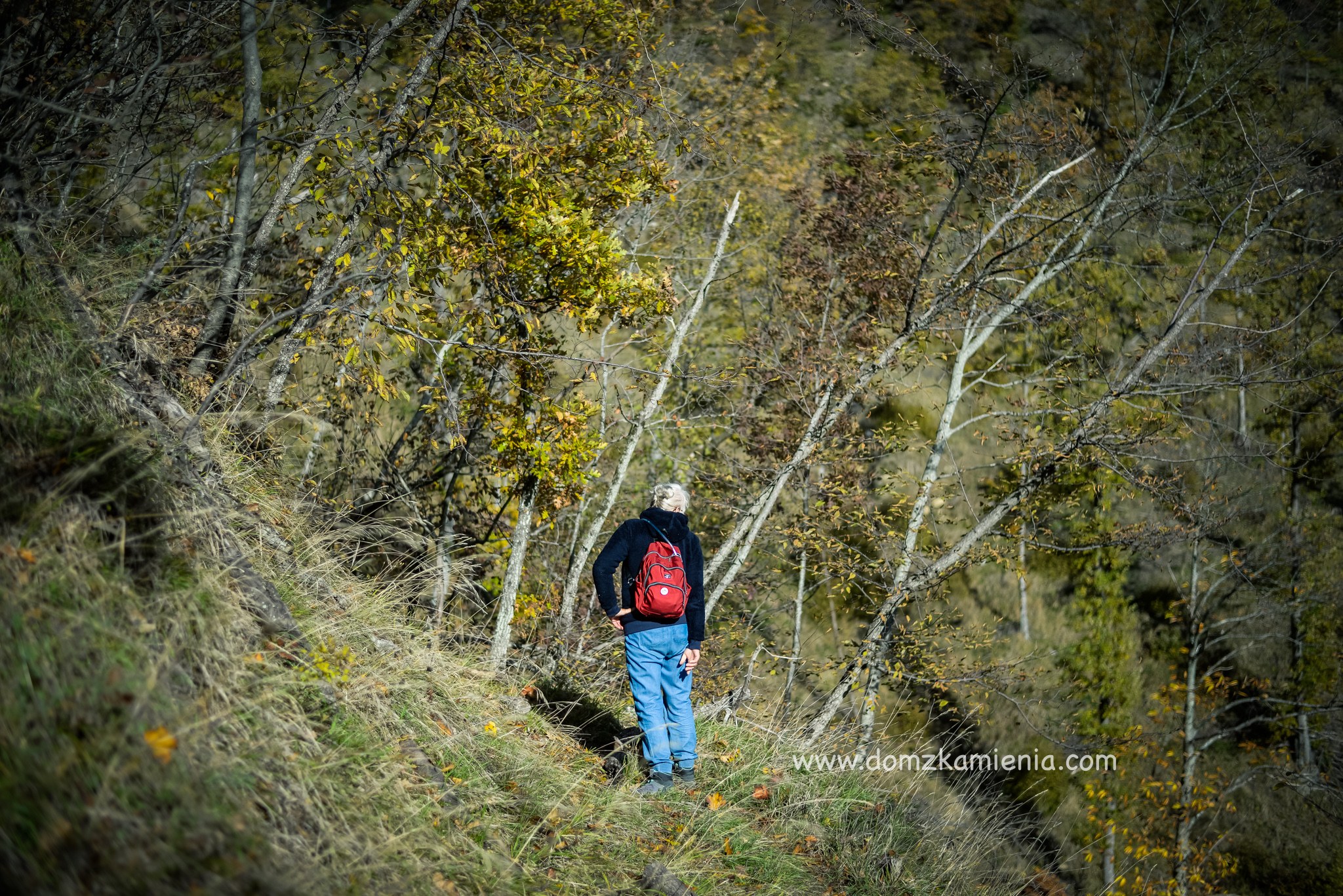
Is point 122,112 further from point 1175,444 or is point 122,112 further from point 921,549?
point 1175,444

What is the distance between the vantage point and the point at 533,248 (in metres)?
6.13

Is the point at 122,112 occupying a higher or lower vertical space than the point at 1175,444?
higher

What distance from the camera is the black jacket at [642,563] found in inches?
178

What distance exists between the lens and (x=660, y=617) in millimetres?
4516

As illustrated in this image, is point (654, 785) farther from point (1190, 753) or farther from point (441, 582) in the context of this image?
point (1190, 753)

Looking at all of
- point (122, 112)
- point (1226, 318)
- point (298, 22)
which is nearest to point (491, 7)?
point (298, 22)

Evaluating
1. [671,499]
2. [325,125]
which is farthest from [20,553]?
[325,125]

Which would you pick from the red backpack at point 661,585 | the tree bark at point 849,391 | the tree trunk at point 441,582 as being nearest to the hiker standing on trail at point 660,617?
the red backpack at point 661,585

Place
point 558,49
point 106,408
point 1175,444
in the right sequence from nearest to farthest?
point 106,408, point 558,49, point 1175,444

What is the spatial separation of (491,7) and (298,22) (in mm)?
2278

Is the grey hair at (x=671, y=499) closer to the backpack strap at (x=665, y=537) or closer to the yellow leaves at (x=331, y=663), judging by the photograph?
the backpack strap at (x=665, y=537)

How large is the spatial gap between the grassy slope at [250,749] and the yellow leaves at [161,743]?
0.04 feet

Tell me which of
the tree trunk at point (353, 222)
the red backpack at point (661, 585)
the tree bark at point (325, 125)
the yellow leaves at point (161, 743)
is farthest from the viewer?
the tree trunk at point (353, 222)

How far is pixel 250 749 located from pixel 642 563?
2.16 metres
